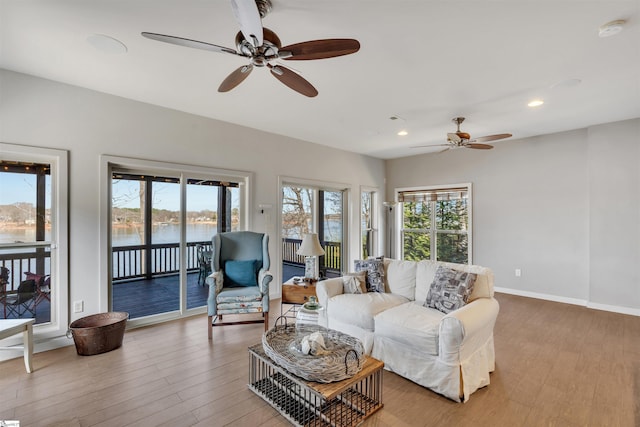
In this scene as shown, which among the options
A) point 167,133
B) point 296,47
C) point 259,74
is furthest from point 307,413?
point 167,133

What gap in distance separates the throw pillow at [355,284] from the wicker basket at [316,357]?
937mm

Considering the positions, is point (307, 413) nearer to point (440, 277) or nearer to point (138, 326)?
point (440, 277)

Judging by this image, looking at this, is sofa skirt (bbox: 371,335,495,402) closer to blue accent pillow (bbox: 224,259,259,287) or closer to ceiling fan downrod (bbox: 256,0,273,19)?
blue accent pillow (bbox: 224,259,259,287)

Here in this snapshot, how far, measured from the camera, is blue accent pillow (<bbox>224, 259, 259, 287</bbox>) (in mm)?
3730

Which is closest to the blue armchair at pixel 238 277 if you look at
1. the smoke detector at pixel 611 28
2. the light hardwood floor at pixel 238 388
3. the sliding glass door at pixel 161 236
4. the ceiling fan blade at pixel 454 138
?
the light hardwood floor at pixel 238 388

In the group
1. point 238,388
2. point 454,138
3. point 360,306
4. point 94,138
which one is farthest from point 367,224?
point 94,138

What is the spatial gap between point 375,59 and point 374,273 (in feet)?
7.24

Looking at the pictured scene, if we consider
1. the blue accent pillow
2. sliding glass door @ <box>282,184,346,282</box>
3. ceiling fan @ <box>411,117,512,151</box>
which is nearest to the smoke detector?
ceiling fan @ <box>411,117,512,151</box>

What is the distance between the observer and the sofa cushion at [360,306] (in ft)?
8.94

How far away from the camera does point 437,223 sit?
20.7 feet

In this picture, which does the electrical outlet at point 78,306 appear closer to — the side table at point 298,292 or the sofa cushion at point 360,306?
the side table at point 298,292

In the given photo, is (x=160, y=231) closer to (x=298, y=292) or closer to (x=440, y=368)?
(x=298, y=292)

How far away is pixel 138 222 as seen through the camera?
373 cm

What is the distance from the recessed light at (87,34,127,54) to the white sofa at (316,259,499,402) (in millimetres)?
2815
